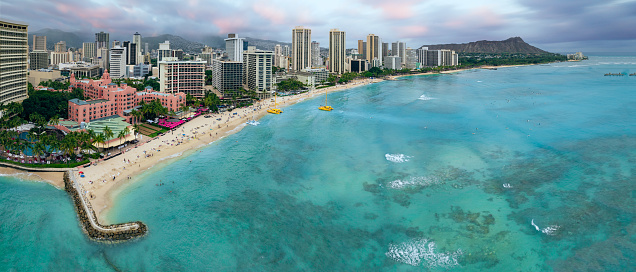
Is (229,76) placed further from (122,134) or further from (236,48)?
(236,48)

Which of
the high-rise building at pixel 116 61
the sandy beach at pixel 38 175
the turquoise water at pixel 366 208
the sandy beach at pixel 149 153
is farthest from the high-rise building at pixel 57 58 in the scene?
the sandy beach at pixel 38 175

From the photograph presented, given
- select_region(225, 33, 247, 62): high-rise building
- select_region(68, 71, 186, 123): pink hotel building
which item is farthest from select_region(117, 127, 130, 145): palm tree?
select_region(225, 33, 247, 62): high-rise building

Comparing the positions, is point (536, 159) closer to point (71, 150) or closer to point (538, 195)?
point (538, 195)

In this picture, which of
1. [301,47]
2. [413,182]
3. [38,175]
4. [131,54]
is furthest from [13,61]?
[131,54]

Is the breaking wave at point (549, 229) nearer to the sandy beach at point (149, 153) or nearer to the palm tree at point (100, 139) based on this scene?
the sandy beach at point (149, 153)

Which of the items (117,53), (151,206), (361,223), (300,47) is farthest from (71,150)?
(300,47)
